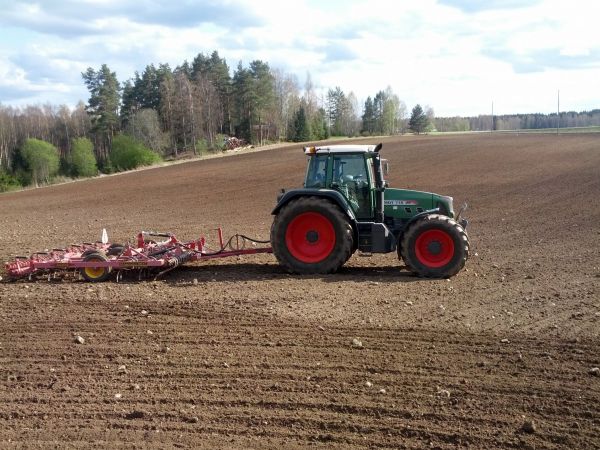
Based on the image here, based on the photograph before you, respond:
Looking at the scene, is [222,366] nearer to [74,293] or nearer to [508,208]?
[74,293]

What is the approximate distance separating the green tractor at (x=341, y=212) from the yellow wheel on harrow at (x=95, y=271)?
9.12ft

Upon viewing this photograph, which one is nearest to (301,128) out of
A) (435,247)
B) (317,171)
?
(317,171)

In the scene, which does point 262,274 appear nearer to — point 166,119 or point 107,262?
point 107,262

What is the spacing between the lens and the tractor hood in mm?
10172

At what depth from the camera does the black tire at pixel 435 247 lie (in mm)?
9500

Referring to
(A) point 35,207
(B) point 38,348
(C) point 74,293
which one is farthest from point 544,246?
(A) point 35,207

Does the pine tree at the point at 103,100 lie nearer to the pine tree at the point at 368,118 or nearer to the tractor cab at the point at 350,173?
the pine tree at the point at 368,118

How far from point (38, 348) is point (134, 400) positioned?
2022 millimetres

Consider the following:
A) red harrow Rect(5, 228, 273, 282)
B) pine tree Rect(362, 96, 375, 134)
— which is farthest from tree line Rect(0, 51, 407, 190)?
red harrow Rect(5, 228, 273, 282)

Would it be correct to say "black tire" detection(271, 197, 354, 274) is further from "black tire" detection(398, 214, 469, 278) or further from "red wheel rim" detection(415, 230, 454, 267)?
"red wheel rim" detection(415, 230, 454, 267)

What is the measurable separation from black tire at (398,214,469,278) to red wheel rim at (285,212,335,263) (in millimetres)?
1253

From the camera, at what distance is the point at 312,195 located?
393 inches

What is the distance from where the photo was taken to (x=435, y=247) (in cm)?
957

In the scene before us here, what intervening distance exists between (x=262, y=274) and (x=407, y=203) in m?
2.74
